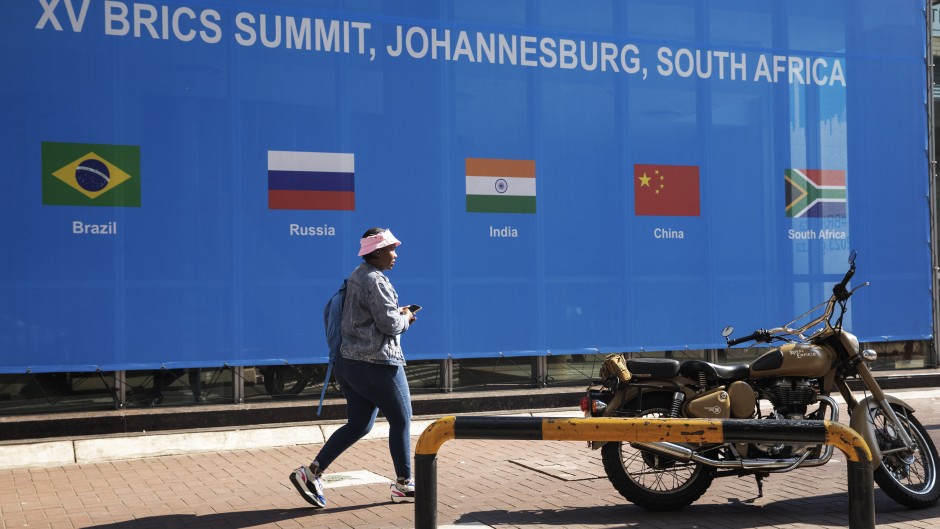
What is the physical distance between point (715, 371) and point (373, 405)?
222 centimetres

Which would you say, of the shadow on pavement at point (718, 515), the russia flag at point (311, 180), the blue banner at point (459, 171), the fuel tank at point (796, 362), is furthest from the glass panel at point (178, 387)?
the fuel tank at point (796, 362)

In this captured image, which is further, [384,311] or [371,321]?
[371,321]

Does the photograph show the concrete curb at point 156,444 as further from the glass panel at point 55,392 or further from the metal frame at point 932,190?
the metal frame at point 932,190

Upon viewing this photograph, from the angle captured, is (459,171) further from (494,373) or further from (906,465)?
(906,465)

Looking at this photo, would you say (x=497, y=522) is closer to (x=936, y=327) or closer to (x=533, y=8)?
(x=533, y=8)

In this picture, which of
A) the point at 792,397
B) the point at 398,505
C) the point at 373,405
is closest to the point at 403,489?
the point at 398,505

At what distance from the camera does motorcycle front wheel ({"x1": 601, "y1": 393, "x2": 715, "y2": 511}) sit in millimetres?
6773

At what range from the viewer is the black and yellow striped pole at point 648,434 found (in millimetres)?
4133

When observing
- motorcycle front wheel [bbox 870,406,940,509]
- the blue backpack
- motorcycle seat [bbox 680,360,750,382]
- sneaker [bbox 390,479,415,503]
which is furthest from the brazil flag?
motorcycle front wheel [bbox 870,406,940,509]

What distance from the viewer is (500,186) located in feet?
37.5

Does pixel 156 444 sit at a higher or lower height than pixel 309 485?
lower

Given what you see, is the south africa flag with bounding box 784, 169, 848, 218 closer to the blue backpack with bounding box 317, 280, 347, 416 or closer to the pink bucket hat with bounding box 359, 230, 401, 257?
the pink bucket hat with bounding box 359, 230, 401, 257

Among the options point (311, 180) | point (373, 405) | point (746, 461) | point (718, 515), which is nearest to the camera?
point (746, 461)

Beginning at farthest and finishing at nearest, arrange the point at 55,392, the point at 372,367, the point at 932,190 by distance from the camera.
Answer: the point at 932,190
the point at 55,392
the point at 372,367
